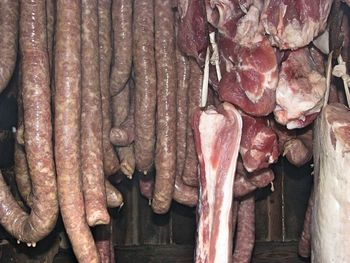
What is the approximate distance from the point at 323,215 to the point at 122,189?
212 centimetres

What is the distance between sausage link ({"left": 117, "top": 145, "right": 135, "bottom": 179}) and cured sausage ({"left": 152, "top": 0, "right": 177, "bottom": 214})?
0.61 ft

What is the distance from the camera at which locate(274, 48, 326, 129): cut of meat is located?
305 cm

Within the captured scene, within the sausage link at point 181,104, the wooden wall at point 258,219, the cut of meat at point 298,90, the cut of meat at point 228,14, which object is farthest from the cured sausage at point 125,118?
the wooden wall at point 258,219

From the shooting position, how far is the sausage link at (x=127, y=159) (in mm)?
3613

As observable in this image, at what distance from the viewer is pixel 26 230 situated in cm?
314

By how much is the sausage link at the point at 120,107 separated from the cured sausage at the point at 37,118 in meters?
0.68

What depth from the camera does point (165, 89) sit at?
348 centimetres

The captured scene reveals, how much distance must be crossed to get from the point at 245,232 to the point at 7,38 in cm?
193

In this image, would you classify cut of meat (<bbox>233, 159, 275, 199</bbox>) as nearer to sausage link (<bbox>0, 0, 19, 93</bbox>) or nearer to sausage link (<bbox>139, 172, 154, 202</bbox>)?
sausage link (<bbox>139, 172, 154, 202</bbox>)

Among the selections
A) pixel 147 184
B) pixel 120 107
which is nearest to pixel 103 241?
pixel 147 184

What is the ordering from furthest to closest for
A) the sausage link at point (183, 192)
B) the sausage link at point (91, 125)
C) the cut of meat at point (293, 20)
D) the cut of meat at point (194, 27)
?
the sausage link at point (183, 192) → the cut of meat at point (194, 27) → the sausage link at point (91, 125) → the cut of meat at point (293, 20)

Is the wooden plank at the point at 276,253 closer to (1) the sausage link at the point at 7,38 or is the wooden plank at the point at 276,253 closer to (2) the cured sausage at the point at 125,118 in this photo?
(2) the cured sausage at the point at 125,118

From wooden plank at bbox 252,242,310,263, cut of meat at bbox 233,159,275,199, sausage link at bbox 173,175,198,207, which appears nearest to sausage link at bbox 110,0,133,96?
sausage link at bbox 173,175,198,207

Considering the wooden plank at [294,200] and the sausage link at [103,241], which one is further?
the wooden plank at [294,200]
